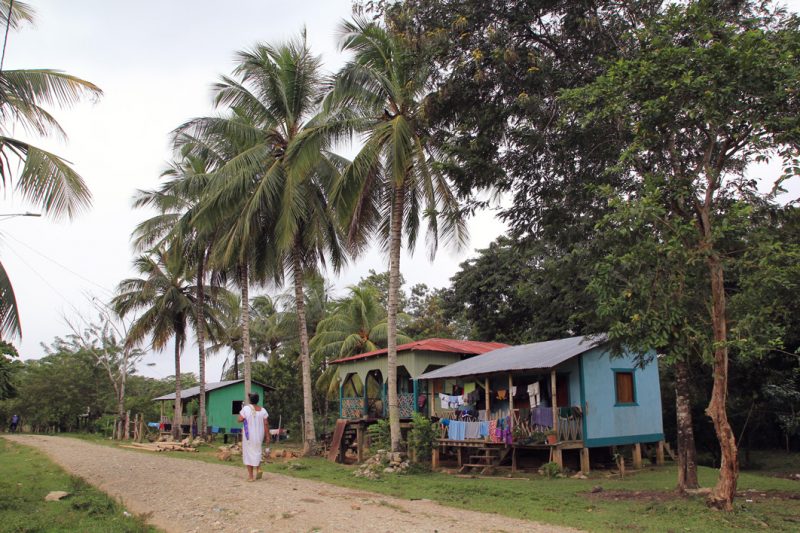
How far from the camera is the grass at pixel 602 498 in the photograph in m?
8.35

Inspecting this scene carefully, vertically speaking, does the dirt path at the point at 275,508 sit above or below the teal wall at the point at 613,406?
below

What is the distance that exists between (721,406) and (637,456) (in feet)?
32.5

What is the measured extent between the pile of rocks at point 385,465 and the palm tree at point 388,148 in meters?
0.37

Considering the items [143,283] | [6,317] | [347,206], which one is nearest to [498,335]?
[347,206]

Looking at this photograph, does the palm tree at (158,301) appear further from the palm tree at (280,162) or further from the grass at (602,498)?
the grass at (602,498)

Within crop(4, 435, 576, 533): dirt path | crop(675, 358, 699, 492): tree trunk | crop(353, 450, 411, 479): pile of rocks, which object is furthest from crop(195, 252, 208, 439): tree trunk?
crop(675, 358, 699, 492): tree trunk

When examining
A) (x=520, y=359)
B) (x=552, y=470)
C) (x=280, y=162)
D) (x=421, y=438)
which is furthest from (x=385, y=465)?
(x=280, y=162)

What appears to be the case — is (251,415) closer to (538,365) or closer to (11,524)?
(11,524)

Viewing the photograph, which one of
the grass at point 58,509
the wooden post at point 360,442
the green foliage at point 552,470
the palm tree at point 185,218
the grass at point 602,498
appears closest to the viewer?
the grass at point 58,509

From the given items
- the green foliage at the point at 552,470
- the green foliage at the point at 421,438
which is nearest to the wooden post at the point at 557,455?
the green foliage at the point at 552,470

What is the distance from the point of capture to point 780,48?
869 centimetres

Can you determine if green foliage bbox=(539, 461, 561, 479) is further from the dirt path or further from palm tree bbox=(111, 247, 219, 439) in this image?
palm tree bbox=(111, 247, 219, 439)

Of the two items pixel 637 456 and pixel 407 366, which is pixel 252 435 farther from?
pixel 637 456

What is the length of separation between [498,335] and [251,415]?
2078cm
